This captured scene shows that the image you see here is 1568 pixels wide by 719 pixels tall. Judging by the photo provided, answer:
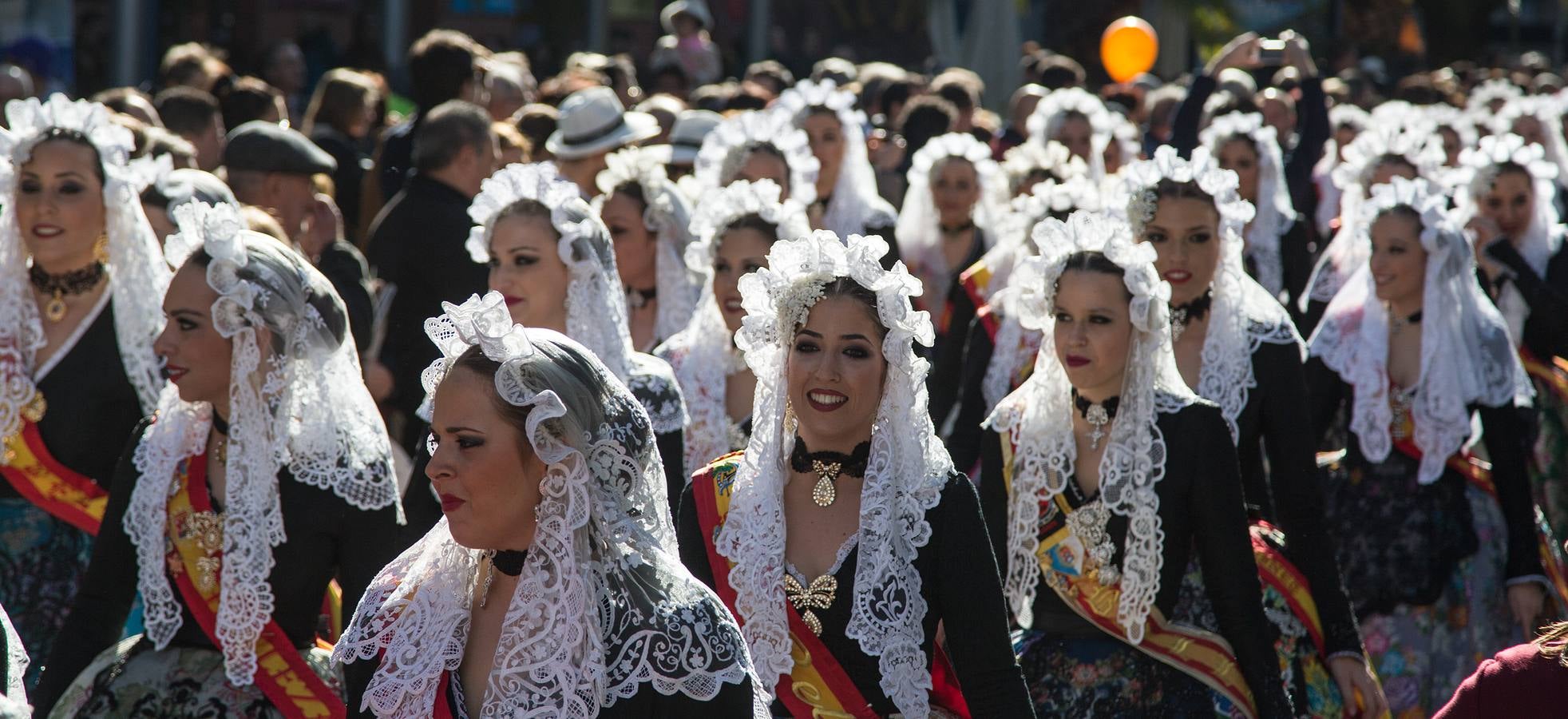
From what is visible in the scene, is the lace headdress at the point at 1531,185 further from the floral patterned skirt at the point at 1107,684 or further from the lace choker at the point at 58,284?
the lace choker at the point at 58,284

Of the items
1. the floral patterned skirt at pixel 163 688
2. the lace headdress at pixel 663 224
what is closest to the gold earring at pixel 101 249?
the floral patterned skirt at pixel 163 688

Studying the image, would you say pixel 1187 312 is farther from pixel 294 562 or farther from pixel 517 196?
pixel 294 562

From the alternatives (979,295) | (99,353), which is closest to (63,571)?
(99,353)

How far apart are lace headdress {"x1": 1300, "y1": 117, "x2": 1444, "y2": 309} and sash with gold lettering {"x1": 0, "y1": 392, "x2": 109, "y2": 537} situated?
4791 millimetres

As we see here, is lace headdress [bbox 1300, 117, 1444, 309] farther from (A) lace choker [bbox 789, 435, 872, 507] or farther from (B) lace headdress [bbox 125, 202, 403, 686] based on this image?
(B) lace headdress [bbox 125, 202, 403, 686]

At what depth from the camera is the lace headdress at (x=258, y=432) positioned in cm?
422

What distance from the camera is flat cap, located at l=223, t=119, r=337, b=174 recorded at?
7102 millimetres

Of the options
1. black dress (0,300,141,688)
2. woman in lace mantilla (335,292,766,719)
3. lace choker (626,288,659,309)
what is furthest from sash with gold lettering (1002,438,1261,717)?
black dress (0,300,141,688)

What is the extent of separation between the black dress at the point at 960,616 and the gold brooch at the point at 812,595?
0.01 metres

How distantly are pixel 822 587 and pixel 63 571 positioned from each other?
237 centimetres

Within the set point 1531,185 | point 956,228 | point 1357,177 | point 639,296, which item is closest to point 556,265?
point 639,296

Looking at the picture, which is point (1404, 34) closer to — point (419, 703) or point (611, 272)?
point (611, 272)

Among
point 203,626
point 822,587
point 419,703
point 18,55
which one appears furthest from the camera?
point 18,55

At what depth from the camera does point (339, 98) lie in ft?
31.3
